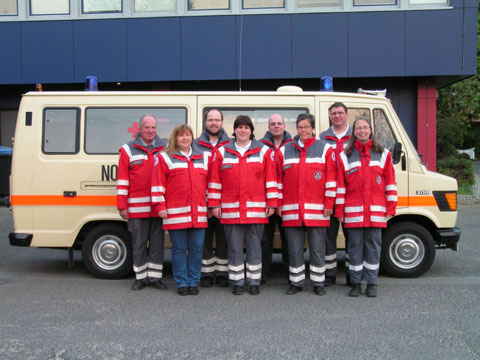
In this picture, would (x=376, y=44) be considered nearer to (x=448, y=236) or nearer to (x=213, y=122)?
(x=448, y=236)

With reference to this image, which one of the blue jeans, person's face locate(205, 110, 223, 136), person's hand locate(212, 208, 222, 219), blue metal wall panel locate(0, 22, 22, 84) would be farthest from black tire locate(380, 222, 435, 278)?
blue metal wall panel locate(0, 22, 22, 84)

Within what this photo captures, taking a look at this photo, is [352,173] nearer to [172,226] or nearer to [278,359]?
[172,226]

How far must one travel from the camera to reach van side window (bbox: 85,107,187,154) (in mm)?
6523

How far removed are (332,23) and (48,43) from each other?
836cm

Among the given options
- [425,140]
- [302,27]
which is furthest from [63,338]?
[425,140]

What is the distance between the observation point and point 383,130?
6.53 metres

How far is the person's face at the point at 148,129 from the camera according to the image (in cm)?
600

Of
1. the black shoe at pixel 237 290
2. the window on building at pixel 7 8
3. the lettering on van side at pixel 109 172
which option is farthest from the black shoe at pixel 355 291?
the window on building at pixel 7 8

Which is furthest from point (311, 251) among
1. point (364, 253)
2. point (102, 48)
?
point (102, 48)

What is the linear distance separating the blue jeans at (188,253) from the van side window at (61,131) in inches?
72.8

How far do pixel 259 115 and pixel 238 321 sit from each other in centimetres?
272

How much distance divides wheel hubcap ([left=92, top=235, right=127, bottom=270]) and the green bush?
1249 cm

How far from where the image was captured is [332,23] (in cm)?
1477

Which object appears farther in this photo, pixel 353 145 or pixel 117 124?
pixel 117 124
